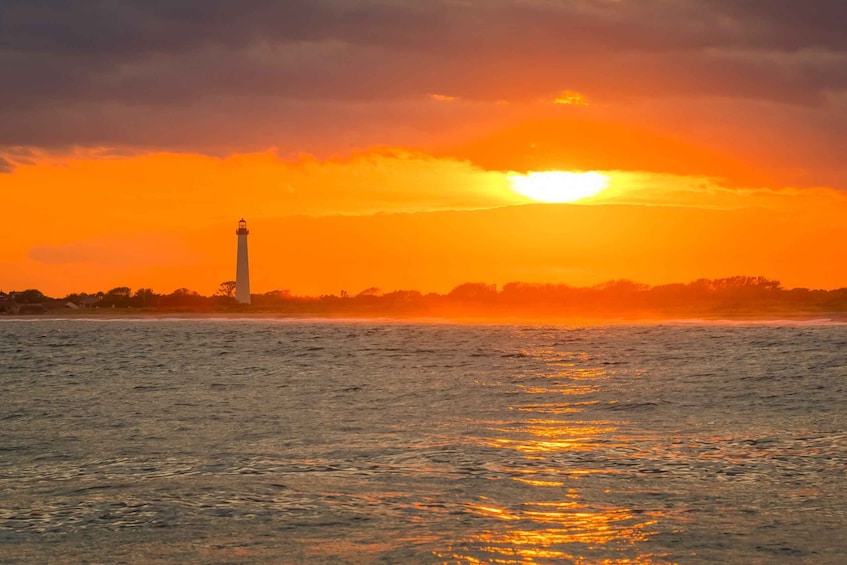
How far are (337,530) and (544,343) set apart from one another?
3273 inches

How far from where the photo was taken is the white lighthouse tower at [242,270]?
16950cm

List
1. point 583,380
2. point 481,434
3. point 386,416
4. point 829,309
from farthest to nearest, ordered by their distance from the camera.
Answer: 1. point 829,309
2. point 583,380
3. point 386,416
4. point 481,434

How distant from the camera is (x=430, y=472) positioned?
64.2 feet

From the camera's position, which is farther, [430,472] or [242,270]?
[242,270]

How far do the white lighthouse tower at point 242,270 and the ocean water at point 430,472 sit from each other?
408 feet

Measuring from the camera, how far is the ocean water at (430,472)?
13.6 metres

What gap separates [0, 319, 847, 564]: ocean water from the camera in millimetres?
13578

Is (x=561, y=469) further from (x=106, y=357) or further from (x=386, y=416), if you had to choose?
(x=106, y=357)

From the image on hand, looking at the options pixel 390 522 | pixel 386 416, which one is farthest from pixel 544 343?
pixel 390 522

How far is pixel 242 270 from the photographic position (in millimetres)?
177875

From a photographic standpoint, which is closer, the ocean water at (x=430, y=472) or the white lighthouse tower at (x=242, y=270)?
the ocean water at (x=430, y=472)

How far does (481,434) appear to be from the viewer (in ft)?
86.8

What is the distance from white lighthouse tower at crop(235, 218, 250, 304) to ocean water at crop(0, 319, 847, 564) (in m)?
124

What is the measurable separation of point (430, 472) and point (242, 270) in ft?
532
